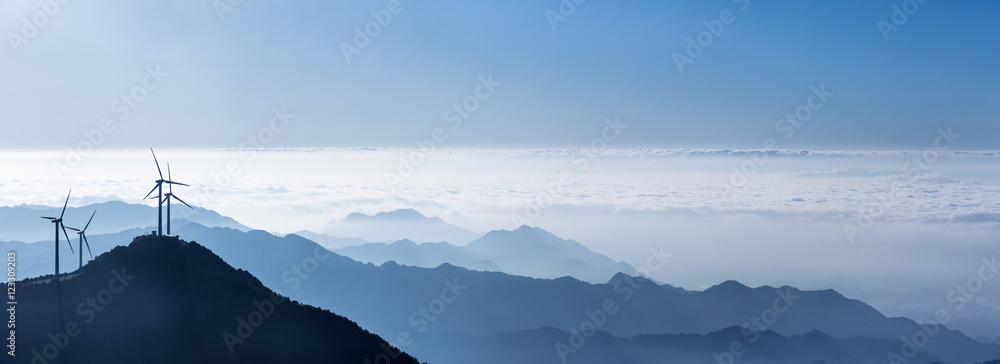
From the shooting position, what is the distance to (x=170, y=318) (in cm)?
10156

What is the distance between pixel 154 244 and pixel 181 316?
1725 cm

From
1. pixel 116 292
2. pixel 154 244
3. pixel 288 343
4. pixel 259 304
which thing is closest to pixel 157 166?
pixel 154 244

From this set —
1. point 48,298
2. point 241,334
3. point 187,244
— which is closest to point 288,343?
point 241,334

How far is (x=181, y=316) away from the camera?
103 m

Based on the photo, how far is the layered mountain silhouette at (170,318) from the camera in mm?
93188

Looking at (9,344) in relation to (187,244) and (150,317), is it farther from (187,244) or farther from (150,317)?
(187,244)

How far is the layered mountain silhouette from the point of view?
306 feet

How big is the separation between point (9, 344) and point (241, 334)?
30.4 meters

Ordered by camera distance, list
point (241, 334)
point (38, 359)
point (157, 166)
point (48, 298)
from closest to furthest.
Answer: point (38, 359), point (48, 298), point (241, 334), point (157, 166)

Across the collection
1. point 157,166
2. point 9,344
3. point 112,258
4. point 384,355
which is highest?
point 157,166

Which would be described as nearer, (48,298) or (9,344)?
(9,344)

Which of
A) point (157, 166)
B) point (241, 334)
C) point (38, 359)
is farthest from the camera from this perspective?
point (157, 166)

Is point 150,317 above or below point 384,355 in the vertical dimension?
above

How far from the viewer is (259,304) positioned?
11350cm
